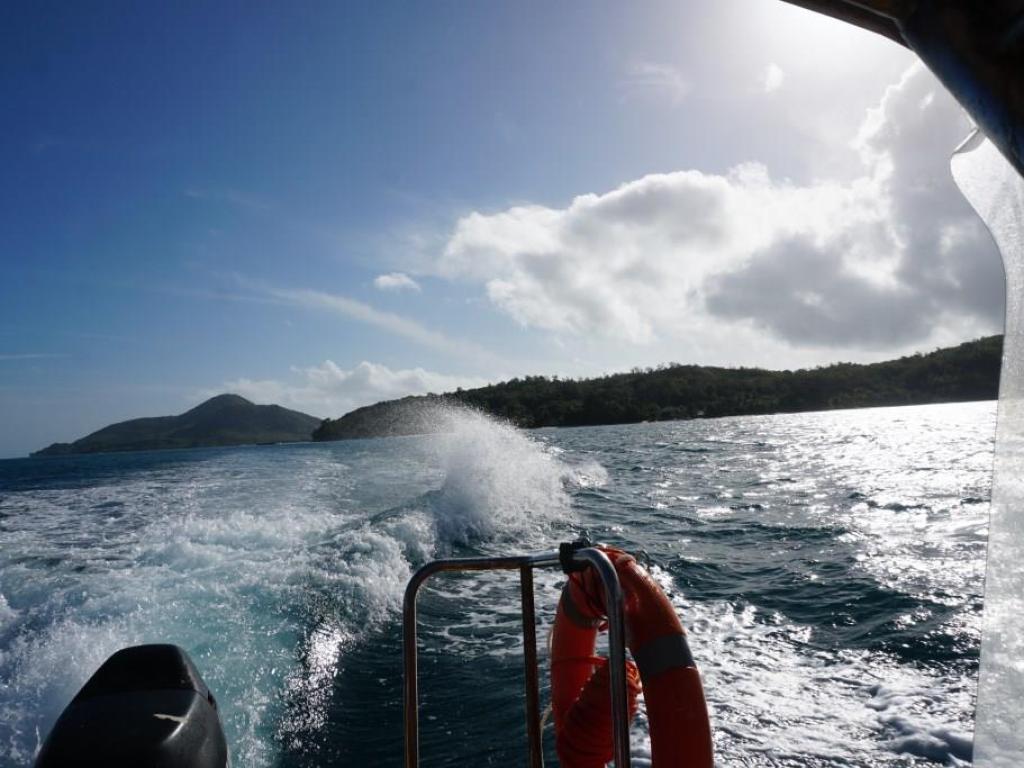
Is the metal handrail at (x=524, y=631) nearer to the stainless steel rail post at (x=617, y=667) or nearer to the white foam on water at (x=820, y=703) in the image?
the stainless steel rail post at (x=617, y=667)

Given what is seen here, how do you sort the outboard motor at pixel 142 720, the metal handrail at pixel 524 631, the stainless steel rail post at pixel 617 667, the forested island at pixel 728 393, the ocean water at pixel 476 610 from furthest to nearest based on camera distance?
the forested island at pixel 728 393
the ocean water at pixel 476 610
the metal handrail at pixel 524 631
the outboard motor at pixel 142 720
the stainless steel rail post at pixel 617 667

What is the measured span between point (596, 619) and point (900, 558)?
7.51 meters

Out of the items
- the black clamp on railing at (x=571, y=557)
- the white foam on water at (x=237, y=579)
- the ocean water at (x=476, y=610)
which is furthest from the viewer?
the white foam on water at (x=237, y=579)

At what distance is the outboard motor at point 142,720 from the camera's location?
1.75 m

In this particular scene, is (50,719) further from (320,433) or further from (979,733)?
(320,433)

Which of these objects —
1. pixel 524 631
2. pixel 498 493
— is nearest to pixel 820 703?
pixel 524 631

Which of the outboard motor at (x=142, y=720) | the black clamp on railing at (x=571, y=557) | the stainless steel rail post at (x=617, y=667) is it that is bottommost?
the outboard motor at (x=142, y=720)

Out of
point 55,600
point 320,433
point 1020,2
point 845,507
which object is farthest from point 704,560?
point 320,433

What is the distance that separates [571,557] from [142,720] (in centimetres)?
142

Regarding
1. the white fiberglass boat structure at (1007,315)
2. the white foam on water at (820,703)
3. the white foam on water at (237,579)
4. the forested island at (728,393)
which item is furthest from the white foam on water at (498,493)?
the forested island at (728,393)

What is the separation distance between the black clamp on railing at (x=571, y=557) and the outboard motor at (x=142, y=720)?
1282mm

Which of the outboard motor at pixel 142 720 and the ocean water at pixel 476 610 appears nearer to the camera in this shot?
the outboard motor at pixel 142 720

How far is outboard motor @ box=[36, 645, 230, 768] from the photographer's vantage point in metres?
1.75

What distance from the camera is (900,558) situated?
785 centimetres
